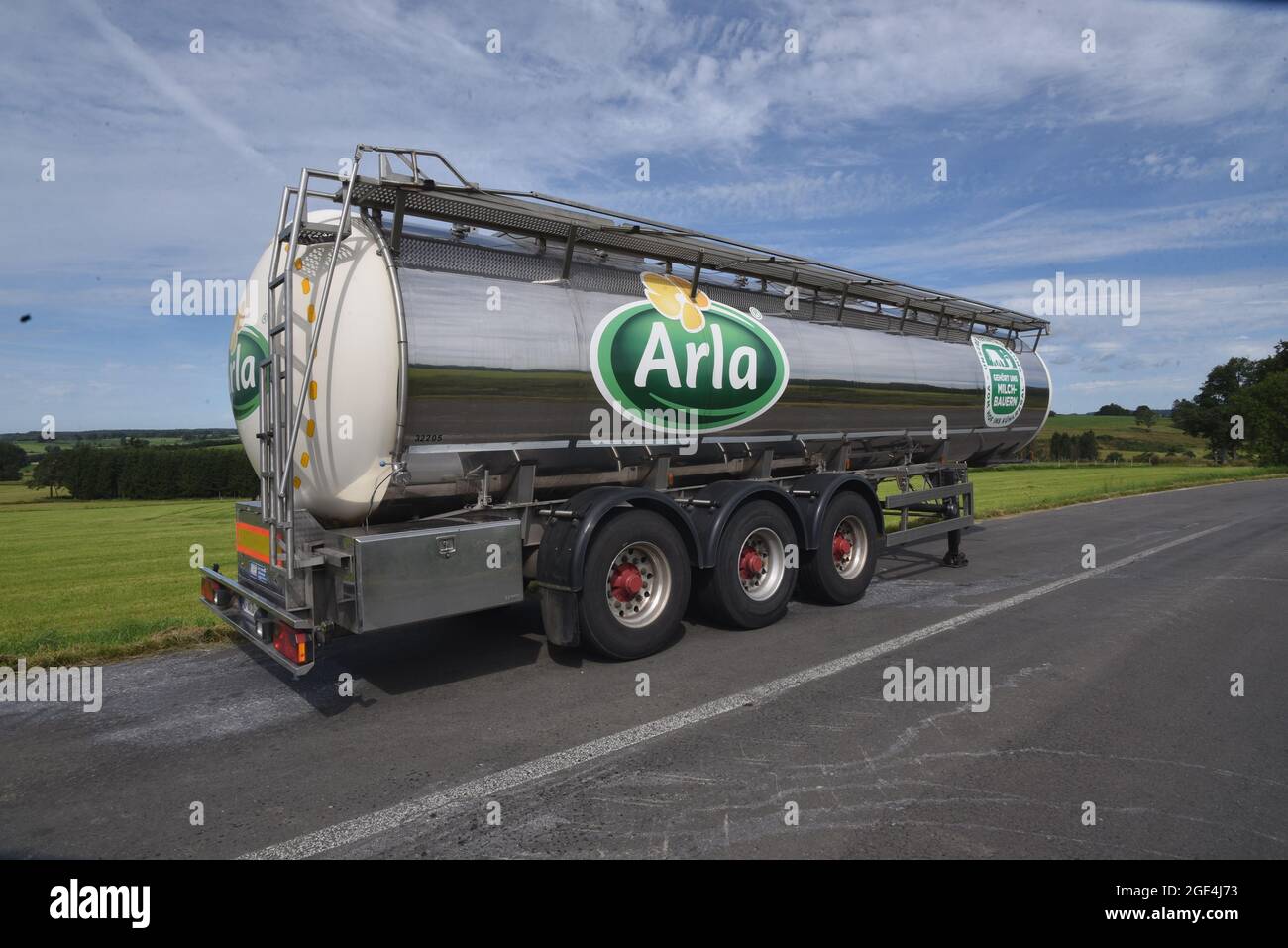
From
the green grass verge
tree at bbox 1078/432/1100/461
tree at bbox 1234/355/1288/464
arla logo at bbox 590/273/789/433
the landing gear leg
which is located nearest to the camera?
arla logo at bbox 590/273/789/433

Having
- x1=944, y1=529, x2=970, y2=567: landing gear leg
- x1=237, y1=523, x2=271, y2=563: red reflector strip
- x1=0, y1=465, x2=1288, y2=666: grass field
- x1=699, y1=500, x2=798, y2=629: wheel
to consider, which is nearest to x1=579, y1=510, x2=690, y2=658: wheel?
x1=699, y1=500, x2=798, y2=629: wheel

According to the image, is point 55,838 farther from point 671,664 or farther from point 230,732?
point 671,664

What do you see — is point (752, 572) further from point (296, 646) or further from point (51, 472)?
point (51, 472)

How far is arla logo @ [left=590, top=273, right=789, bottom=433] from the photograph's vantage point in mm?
6523

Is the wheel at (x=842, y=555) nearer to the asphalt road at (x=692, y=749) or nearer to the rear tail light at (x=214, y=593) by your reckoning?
the asphalt road at (x=692, y=749)

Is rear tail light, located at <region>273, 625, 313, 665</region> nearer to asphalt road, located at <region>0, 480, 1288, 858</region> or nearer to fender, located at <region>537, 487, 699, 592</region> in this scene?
asphalt road, located at <region>0, 480, 1288, 858</region>

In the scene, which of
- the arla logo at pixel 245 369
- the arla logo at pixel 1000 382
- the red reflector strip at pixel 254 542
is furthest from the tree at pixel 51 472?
the arla logo at pixel 1000 382

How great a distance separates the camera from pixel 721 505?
699cm

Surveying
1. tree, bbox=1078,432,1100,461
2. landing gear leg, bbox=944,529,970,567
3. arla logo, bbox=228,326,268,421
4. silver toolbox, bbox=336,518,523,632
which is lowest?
landing gear leg, bbox=944,529,970,567

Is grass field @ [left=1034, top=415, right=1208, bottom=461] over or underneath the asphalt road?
over

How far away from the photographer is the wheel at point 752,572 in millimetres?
6980

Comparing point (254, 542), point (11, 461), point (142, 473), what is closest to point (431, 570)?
point (254, 542)

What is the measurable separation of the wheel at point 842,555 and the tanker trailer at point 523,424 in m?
0.03

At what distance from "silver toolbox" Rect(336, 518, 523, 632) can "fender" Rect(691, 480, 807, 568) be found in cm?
176
